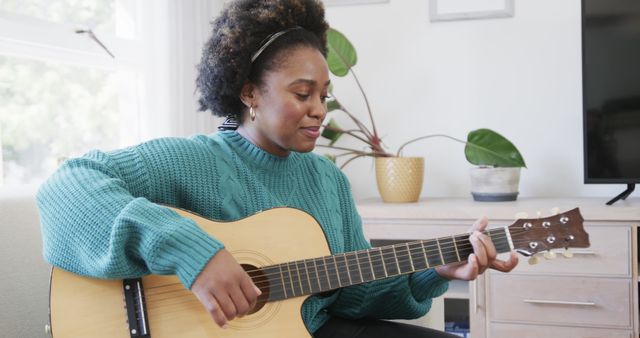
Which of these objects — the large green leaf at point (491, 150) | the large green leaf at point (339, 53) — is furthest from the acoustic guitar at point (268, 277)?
the large green leaf at point (339, 53)

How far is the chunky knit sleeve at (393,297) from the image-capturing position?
4.28 ft

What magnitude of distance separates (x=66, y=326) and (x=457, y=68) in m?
1.80

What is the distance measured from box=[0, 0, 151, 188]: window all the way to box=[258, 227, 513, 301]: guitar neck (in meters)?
0.87

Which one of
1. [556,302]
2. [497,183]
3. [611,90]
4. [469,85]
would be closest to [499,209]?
[497,183]

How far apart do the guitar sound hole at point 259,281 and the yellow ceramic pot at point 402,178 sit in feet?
3.69

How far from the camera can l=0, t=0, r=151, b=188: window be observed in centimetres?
179

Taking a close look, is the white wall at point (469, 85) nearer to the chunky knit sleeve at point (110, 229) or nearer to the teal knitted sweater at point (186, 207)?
the teal knitted sweater at point (186, 207)

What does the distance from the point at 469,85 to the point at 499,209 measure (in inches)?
25.6

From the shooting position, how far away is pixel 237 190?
1201mm

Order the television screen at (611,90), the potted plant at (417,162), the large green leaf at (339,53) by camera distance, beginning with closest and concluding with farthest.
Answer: the television screen at (611,90) < the potted plant at (417,162) < the large green leaf at (339,53)

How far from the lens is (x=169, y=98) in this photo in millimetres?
2109

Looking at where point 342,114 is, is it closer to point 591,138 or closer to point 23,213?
point 591,138

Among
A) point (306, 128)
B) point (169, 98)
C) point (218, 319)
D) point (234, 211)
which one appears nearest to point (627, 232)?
point (306, 128)

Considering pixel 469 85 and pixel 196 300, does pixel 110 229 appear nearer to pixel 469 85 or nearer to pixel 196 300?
pixel 196 300
